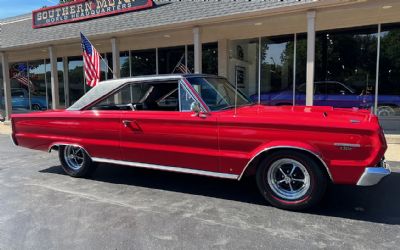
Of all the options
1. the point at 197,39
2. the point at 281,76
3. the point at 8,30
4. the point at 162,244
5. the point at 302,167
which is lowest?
the point at 162,244

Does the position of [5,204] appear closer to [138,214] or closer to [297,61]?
[138,214]

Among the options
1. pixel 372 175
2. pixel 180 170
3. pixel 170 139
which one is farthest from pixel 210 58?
pixel 372 175

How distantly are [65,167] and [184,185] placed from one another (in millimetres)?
2189

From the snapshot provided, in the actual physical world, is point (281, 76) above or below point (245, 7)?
below

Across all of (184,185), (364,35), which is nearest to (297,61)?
(364,35)

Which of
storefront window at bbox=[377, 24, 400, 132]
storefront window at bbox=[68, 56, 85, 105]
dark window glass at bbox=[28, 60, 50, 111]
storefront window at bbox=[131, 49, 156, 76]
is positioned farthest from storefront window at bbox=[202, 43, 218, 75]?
dark window glass at bbox=[28, 60, 50, 111]

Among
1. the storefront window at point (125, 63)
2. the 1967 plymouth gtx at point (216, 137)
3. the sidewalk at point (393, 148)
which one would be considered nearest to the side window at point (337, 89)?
the sidewalk at point (393, 148)

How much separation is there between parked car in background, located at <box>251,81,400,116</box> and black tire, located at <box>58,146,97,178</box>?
22.6 ft

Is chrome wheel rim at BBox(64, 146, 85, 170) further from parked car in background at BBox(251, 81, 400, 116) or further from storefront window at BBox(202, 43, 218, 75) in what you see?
storefront window at BBox(202, 43, 218, 75)

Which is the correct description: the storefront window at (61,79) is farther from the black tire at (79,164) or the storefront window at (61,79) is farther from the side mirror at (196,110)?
the side mirror at (196,110)

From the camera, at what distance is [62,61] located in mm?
18328

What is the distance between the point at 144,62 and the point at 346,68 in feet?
27.3

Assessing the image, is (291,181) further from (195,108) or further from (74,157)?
(74,157)

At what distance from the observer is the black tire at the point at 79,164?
5738mm
